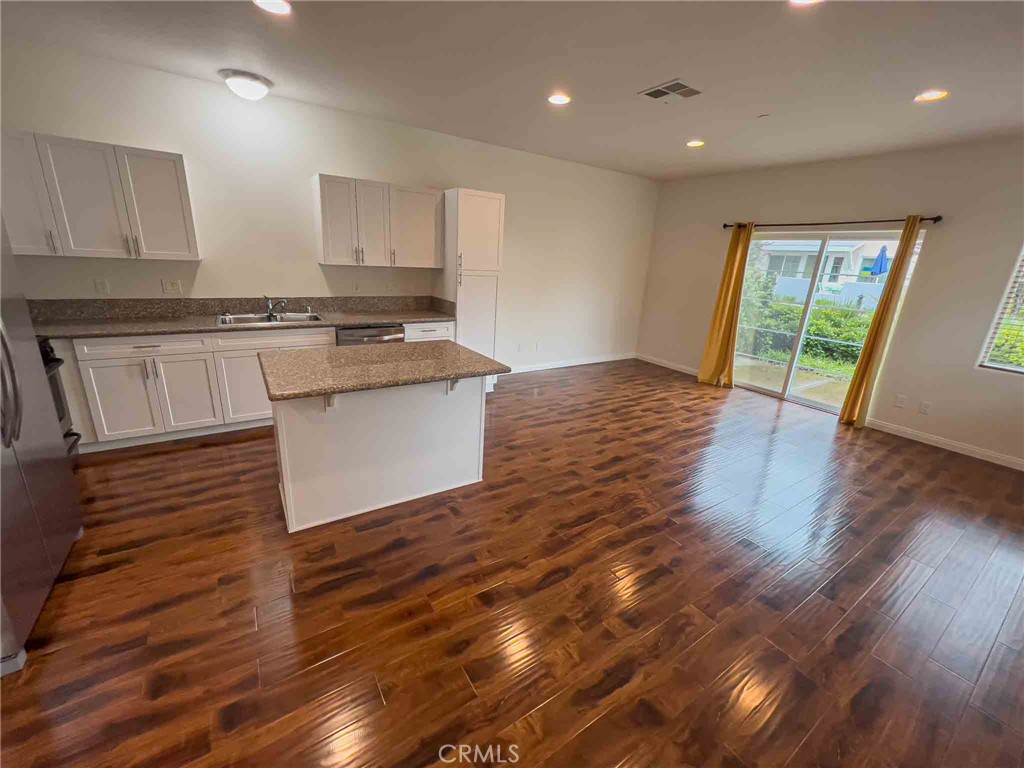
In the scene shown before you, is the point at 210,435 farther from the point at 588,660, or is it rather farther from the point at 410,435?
the point at 588,660

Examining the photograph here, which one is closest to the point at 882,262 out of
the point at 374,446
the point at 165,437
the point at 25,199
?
the point at 374,446

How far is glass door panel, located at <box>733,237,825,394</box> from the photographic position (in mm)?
4953

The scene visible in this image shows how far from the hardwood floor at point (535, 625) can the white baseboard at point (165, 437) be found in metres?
0.14

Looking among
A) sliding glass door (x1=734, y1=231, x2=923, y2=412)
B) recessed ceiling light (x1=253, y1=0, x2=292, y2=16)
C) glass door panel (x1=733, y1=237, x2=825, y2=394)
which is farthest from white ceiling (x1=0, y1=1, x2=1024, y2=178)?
glass door panel (x1=733, y1=237, x2=825, y2=394)

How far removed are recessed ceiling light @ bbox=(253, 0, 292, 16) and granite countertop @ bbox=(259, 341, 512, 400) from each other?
5.94ft

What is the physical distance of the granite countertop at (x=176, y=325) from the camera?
2.85 m

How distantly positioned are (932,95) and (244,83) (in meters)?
4.65

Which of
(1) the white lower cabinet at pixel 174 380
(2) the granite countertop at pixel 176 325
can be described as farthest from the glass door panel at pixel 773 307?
(1) the white lower cabinet at pixel 174 380

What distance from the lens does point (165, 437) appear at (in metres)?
3.32

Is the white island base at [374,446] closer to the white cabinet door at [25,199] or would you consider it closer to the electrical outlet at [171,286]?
the electrical outlet at [171,286]

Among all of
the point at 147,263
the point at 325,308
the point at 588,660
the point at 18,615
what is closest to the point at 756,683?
the point at 588,660

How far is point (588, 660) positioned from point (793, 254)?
524 centimetres

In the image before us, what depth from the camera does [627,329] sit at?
686cm

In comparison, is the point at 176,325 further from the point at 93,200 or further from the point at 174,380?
the point at 93,200
